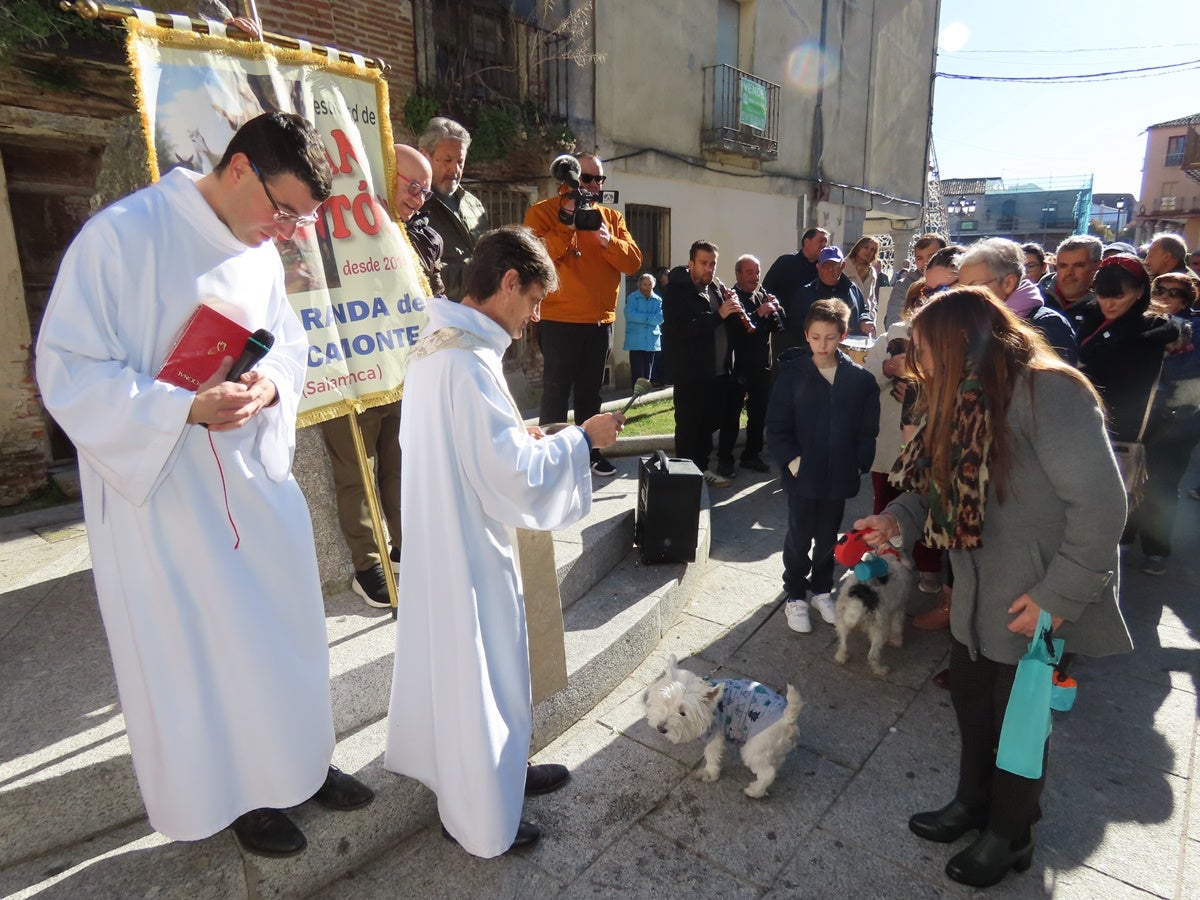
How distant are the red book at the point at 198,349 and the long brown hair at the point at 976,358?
1959mm

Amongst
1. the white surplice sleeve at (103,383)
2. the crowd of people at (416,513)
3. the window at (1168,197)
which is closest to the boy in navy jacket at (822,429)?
the crowd of people at (416,513)

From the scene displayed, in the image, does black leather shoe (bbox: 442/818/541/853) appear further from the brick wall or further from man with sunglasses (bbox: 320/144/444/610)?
the brick wall

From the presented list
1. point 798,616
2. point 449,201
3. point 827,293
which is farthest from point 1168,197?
point 449,201

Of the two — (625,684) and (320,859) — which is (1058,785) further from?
(320,859)

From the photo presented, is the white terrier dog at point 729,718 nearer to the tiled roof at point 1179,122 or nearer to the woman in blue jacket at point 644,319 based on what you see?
the woman in blue jacket at point 644,319

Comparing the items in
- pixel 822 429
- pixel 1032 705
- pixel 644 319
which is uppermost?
pixel 644 319

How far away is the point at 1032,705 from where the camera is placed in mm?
2154

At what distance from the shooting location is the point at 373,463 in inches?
152

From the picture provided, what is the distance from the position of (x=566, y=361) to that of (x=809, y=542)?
2021mm

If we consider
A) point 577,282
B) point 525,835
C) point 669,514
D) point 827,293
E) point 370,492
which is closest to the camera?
point 525,835

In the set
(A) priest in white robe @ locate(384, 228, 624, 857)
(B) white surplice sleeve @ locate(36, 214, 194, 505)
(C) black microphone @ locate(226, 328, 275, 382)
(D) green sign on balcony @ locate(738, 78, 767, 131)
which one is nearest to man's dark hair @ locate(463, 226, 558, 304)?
(A) priest in white robe @ locate(384, 228, 624, 857)

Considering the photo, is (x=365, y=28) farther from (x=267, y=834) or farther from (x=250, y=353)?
(x=267, y=834)

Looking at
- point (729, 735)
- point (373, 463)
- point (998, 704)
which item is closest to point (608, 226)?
point (373, 463)

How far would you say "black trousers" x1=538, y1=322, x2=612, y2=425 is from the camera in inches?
200
